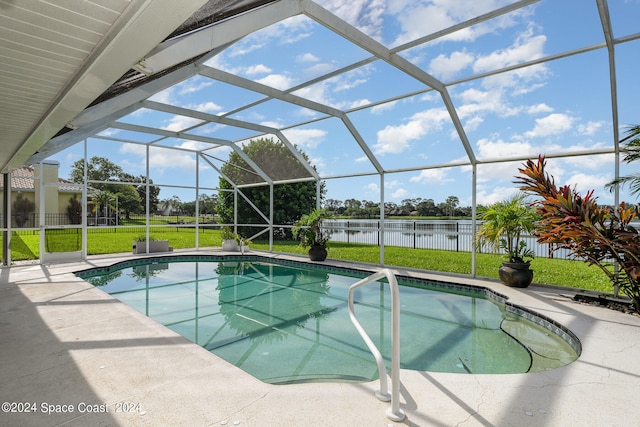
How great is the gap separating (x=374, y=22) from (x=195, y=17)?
2.53 m

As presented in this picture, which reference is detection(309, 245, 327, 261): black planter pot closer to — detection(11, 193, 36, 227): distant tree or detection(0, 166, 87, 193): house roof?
detection(11, 193, 36, 227): distant tree

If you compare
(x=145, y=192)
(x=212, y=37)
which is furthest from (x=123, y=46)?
(x=145, y=192)

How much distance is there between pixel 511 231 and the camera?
20.0ft

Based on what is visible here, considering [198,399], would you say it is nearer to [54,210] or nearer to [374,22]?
[374,22]

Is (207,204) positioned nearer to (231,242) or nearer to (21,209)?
(231,242)

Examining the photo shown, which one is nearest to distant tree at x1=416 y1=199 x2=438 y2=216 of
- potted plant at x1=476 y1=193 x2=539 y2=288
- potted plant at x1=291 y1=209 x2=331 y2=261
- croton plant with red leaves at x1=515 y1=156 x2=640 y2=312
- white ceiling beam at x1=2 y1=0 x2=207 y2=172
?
potted plant at x1=291 y1=209 x2=331 y2=261

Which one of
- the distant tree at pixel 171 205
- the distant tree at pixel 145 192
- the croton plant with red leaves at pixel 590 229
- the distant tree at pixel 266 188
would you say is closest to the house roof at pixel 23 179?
the distant tree at pixel 145 192

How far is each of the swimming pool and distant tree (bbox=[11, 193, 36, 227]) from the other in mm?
2286

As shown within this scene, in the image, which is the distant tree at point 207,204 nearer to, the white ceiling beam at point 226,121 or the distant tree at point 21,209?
the white ceiling beam at point 226,121

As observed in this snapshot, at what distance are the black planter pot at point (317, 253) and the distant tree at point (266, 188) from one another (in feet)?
7.89

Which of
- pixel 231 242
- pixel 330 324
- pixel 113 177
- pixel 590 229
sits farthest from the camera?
pixel 231 242

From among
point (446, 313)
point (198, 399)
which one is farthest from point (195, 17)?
point (446, 313)

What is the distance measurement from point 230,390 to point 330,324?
2602 millimetres

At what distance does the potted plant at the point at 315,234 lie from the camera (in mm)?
9469
